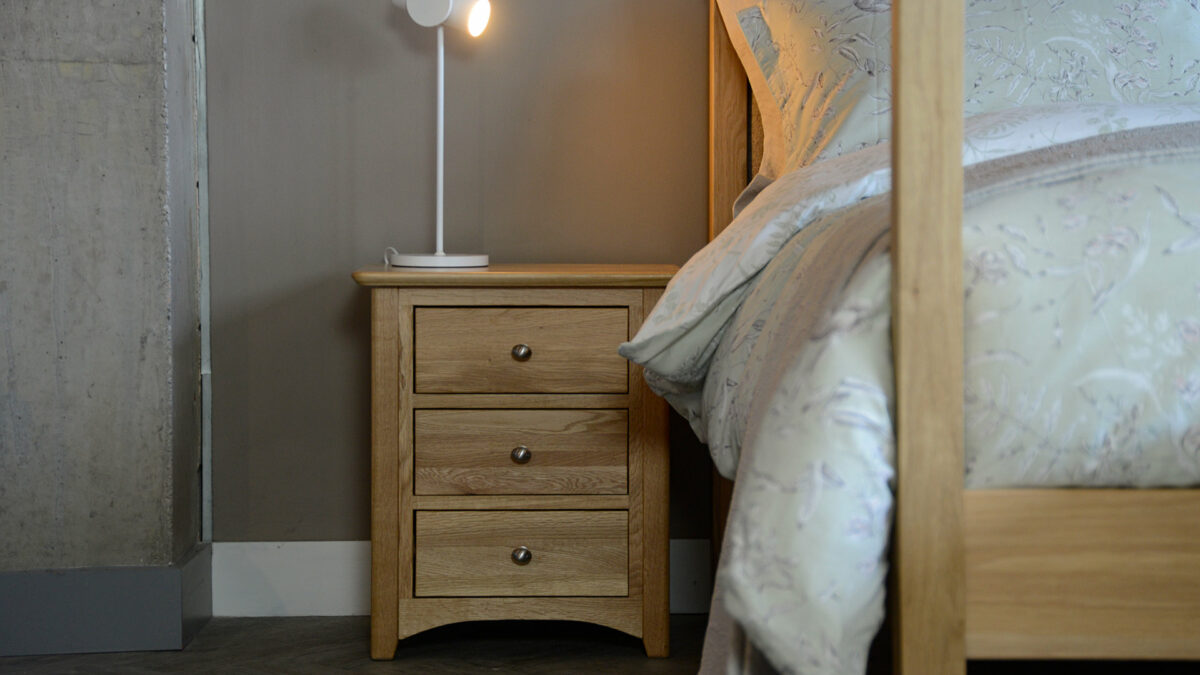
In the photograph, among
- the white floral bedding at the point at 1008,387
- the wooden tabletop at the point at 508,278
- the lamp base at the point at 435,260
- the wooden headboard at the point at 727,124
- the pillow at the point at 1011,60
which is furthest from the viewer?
the wooden headboard at the point at 727,124

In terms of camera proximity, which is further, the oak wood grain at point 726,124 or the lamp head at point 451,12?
the oak wood grain at point 726,124

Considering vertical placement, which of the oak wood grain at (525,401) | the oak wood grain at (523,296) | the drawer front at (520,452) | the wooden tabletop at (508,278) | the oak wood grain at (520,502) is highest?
the wooden tabletop at (508,278)

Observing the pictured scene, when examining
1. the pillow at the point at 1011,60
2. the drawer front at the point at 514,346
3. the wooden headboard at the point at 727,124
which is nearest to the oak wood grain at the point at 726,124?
the wooden headboard at the point at 727,124

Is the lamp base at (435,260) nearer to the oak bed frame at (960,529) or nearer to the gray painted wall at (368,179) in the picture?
the gray painted wall at (368,179)

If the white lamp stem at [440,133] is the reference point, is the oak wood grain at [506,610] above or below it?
below

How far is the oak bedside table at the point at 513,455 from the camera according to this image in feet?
5.81

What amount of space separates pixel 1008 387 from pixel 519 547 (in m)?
1.08

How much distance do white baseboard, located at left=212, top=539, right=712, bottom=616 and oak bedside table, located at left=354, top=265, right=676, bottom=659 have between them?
35cm

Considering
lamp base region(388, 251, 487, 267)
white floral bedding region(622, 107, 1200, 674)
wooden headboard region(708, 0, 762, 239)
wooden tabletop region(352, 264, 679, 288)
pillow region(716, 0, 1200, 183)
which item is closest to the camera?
white floral bedding region(622, 107, 1200, 674)

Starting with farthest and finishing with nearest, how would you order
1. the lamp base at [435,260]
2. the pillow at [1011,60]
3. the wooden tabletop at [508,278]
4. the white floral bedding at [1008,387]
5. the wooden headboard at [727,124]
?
1. the wooden headboard at [727,124]
2. the lamp base at [435,260]
3. the wooden tabletop at [508,278]
4. the pillow at [1011,60]
5. the white floral bedding at [1008,387]

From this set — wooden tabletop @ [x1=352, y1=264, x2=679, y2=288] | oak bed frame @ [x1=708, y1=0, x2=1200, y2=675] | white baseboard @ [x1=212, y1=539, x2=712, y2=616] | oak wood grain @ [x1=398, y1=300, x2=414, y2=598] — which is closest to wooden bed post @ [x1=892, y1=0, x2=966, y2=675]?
oak bed frame @ [x1=708, y1=0, x2=1200, y2=675]

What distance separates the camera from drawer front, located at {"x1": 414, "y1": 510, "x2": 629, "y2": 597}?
178 centimetres

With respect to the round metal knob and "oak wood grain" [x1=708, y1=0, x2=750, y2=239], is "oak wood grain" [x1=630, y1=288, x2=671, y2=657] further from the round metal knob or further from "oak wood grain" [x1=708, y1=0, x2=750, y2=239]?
"oak wood grain" [x1=708, y1=0, x2=750, y2=239]

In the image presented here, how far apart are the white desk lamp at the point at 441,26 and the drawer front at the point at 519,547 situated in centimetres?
42
